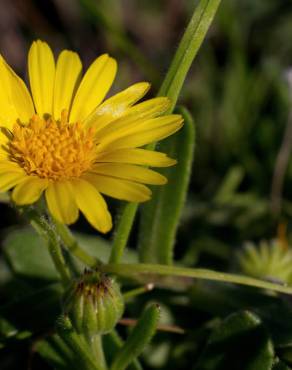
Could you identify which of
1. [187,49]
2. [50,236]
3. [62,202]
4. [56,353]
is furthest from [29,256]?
[187,49]

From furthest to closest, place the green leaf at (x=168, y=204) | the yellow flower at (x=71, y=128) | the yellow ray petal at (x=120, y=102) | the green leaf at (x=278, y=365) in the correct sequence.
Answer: the green leaf at (x=168, y=204)
the yellow ray petal at (x=120, y=102)
the green leaf at (x=278, y=365)
the yellow flower at (x=71, y=128)

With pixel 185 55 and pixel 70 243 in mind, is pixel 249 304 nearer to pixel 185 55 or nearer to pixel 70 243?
pixel 70 243

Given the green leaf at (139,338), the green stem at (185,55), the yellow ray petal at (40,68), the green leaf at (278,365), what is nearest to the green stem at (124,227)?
the green stem at (185,55)

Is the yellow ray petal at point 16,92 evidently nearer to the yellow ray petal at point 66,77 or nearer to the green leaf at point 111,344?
the yellow ray petal at point 66,77

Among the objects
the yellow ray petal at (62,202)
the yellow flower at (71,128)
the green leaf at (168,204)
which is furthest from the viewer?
the green leaf at (168,204)

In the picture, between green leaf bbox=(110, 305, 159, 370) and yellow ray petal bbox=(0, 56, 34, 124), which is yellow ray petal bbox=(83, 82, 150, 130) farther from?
green leaf bbox=(110, 305, 159, 370)

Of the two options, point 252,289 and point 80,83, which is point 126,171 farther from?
point 252,289
